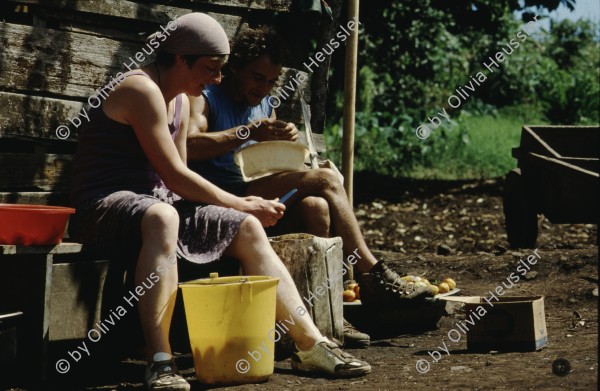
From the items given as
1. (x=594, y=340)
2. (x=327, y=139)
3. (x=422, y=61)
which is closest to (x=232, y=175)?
(x=594, y=340)

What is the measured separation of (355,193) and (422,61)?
5036 mm

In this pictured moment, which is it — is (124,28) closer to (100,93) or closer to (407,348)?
(100,93)

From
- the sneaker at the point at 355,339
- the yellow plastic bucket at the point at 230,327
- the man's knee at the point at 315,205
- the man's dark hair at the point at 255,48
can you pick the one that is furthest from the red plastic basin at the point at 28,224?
the sneaker at the point at 355,339

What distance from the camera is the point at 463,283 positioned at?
7070 mm

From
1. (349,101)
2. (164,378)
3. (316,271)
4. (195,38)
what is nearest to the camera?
(164,378)

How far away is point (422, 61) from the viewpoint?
16.5 metres

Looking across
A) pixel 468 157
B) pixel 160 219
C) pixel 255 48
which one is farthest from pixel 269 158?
pixel 468 157

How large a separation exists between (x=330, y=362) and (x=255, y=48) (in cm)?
195

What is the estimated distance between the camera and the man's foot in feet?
17.5

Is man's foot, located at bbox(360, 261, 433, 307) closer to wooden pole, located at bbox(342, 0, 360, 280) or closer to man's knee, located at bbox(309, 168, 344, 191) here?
man's knee, located at bbox(309, 168, 344, 191)

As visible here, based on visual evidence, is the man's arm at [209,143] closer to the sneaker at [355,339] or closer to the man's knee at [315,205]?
the man's knee at [315,205]

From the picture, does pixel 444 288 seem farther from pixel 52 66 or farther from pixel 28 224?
pixel 28 224

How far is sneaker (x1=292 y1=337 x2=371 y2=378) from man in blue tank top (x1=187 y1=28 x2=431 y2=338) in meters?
0.88

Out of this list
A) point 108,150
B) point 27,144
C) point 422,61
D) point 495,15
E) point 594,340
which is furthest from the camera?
point 422,61
